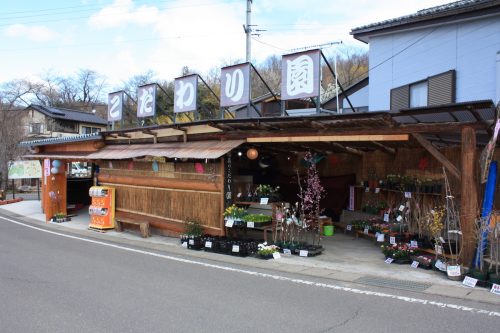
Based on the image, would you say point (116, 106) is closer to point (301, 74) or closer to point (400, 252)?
point (301, 74)

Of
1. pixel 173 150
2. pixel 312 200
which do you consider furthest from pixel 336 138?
pixel 173 150

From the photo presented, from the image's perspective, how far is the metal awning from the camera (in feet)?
38.4

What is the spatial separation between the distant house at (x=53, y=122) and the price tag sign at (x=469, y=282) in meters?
46.1

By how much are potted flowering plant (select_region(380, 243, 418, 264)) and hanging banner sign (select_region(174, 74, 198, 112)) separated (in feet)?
23.2

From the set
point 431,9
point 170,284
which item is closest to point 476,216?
point 170,284

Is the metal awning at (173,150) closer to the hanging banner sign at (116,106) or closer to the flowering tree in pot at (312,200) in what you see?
the hanging banner sign at (116,106)

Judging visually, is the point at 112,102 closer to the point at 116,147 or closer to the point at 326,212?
the point at 116,147

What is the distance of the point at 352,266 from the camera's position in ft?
30.3

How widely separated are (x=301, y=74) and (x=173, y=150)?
5009mm

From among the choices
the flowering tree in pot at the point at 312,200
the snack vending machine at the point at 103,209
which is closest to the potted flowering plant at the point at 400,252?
the flowering tree in pot at the point at 312,200

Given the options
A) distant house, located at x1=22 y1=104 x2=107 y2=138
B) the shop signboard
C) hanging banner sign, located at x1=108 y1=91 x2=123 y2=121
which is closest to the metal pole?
hanging banner sign, located at x1=108 y1=91 x2=123 y2=121

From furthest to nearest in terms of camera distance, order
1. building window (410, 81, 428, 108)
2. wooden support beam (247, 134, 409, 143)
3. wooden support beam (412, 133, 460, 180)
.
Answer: building window (410, 81, 428, 108), wooden support beam (247, 134, 409, 143), wooden support beam (412, 133, 460, 180)

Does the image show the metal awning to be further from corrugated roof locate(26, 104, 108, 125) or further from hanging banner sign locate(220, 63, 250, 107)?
corrugated roof locate(26, 104, 108, 125)

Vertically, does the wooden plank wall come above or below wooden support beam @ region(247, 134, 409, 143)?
below
